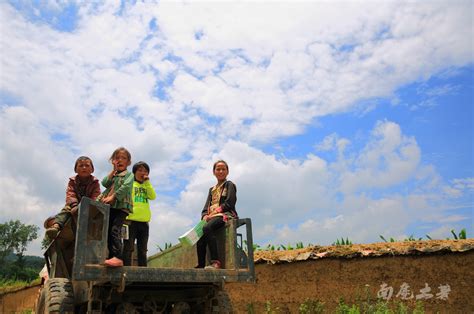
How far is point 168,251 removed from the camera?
6.52m

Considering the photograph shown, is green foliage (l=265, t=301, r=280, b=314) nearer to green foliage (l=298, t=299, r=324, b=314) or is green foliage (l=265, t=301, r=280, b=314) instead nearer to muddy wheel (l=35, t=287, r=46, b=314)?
green foliage (l=298, t=299, r=324, b=314)

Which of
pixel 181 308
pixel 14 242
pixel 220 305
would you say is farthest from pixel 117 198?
pixel 14 242

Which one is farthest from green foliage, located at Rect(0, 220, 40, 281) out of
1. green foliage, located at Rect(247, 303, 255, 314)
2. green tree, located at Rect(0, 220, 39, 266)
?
green foliage, located at Rect(247, 303, 255, 314)

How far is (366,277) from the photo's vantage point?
10.0 meters

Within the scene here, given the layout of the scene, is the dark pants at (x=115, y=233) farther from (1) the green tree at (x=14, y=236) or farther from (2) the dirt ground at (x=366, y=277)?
(1) the green tree at (x=14, y=236)

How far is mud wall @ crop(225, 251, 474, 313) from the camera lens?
30.2 ft

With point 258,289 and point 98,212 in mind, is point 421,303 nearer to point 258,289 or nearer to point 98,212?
point 258,289

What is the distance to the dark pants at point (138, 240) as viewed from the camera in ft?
17.3

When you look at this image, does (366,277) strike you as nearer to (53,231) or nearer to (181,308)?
(181,308)

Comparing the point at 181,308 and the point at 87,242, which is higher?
the point at 87,242

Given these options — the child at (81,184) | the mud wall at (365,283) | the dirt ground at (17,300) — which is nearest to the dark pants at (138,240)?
the child at (81,184)

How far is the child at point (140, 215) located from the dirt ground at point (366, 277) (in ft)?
20.2

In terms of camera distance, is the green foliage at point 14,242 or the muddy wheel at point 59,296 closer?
the muddy wheel at point 59,296

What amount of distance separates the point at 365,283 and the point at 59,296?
722 centimetres
